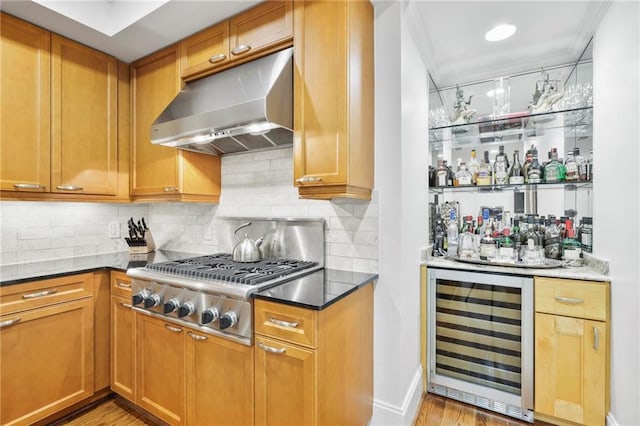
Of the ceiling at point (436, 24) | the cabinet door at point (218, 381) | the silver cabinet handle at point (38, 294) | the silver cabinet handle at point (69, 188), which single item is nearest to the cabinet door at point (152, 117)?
the ceiling at point (436, 24)

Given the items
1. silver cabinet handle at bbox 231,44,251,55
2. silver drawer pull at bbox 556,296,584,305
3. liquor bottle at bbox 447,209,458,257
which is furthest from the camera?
liquor bottle at bbox 447,209,458,257

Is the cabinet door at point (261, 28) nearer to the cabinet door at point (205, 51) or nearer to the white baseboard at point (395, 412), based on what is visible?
the cabinet door at point (205, 51)

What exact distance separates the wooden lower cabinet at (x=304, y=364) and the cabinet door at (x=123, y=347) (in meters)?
1.05

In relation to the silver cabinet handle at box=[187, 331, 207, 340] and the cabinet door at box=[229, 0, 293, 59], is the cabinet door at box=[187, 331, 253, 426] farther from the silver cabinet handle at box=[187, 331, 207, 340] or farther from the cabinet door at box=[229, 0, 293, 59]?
the cabinet door at box=[229, 0, 293, 59]

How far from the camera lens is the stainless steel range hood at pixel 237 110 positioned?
64.3 inches

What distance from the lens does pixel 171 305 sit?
5.35 ft

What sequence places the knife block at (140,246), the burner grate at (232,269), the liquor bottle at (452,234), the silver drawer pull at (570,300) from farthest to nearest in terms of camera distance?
the knife block at (140,246) < the liquor bottle at (452,234) < the silver drawer pull at (570,300) < the burner grate at (232,269)

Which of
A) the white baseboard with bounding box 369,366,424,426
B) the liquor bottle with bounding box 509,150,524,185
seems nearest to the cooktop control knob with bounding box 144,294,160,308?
the white baseboard with bounding box 369,366,424,426

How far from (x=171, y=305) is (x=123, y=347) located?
0.74 metres

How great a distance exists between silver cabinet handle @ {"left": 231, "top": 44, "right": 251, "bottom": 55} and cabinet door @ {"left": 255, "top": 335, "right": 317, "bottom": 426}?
166cm

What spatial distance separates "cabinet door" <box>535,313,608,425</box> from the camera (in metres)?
1.69

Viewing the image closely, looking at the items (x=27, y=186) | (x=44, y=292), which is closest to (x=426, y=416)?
(x=44, y=292)

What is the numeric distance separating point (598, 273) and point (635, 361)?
515mm

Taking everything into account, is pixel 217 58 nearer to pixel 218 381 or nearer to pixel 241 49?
pixel 241 49
